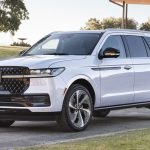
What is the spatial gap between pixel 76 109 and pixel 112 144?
2.04 metres

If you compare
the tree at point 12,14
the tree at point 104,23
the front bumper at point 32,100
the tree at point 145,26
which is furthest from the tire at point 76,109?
the tree at point 104,23

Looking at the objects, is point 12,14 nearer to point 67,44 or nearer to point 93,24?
point 93,24

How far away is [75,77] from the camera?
10.4m

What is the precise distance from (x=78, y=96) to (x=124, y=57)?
5.70 feet

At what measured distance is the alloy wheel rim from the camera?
10414 mm

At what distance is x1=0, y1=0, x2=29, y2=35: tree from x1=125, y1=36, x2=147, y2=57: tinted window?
152 feet

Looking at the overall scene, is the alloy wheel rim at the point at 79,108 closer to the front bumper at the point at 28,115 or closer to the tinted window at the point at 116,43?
the front bumper at the point at 28,115

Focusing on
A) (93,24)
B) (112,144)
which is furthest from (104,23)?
(112,144)

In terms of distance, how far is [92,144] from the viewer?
8.59 m

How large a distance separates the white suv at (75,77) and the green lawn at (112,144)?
118 cm

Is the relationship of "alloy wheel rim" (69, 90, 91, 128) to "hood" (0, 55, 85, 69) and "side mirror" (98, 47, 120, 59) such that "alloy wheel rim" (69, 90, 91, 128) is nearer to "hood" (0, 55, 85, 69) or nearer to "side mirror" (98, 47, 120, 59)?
"hood" (0, 55, 85, 69)

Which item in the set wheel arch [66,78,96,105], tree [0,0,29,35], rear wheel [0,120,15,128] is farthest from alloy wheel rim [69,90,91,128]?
tree [0,0,29,35]

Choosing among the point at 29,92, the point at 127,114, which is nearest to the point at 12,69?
the point at 29,92

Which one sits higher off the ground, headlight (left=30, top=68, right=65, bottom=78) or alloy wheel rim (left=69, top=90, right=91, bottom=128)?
headlight (left=30, top=68, right=65, bottom=78)
